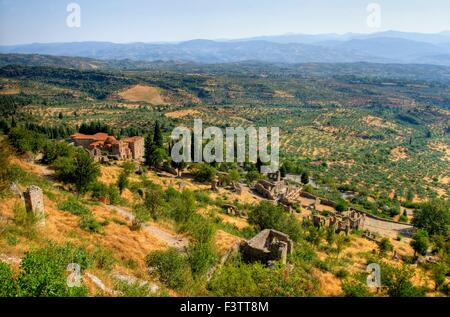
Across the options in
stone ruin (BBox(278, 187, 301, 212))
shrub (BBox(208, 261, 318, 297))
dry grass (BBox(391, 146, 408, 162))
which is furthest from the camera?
dry grass (BBox(391, 146, 408, 162))

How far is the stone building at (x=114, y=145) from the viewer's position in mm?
58031

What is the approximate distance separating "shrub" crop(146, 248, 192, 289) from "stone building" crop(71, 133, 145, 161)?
1602 inches

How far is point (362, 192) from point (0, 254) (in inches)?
2655

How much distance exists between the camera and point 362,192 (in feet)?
230

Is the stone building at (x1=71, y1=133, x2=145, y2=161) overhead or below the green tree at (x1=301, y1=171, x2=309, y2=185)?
overhead

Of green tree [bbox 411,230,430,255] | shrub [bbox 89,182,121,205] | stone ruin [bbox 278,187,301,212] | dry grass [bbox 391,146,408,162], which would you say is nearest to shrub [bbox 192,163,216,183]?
stone ruin [bbox 278,187,301,212]

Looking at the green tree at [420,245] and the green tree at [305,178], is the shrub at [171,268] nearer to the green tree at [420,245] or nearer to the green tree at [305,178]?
the green tree at [420,245]

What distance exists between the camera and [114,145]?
5788cm

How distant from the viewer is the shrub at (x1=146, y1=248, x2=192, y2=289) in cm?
1623

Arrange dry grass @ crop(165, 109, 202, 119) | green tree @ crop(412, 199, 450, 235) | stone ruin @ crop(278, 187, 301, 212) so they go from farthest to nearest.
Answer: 1. dry grass @ crop(165, 109, 202, 119)
2. green tree @ crop(412, 199, 450, 235)
3. stone ruin @ crop(278, 187, 301, 212)

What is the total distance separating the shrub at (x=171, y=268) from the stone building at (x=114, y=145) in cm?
4069

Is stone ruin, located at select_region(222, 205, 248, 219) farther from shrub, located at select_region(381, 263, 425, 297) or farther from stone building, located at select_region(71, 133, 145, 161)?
stone building, located at select_region(71, 133, 145, 161)

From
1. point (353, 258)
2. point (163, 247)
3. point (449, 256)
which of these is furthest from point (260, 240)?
point (449, 256)

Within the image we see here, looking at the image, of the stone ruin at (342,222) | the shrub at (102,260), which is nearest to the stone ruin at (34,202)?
the shrub at (102,260)
